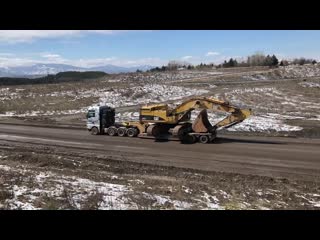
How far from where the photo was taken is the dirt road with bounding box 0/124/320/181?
62.0 feet

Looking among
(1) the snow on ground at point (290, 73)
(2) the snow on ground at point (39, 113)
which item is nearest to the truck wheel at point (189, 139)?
(2) the snow on ground at point (39, 113)

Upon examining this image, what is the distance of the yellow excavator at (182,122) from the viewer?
2514cm

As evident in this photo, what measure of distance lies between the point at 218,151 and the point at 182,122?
14.3ft

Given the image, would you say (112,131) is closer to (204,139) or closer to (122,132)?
(122,132)

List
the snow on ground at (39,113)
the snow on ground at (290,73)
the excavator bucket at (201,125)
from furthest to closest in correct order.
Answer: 1. the snow on ground at (290,73)
2. the snow on ground at (39,113)
3. the excavator bucket at (201,125)

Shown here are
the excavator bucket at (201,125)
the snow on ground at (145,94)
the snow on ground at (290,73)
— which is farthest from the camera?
the snow on ground at (290,73)

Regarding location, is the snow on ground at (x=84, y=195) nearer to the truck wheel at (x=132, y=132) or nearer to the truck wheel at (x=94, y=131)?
the truck wheel at (x=132, y=132)

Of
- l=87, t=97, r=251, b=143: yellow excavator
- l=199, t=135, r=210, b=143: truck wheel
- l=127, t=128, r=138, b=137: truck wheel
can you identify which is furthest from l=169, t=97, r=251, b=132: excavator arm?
l=127, t=128, r=138, b=137: truck wheel

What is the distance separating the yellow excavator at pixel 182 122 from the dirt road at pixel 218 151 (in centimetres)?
66

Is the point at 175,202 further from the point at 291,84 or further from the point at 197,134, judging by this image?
the point at 291,84

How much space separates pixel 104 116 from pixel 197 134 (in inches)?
291

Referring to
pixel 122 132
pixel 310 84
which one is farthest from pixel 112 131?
pixel 310 84
